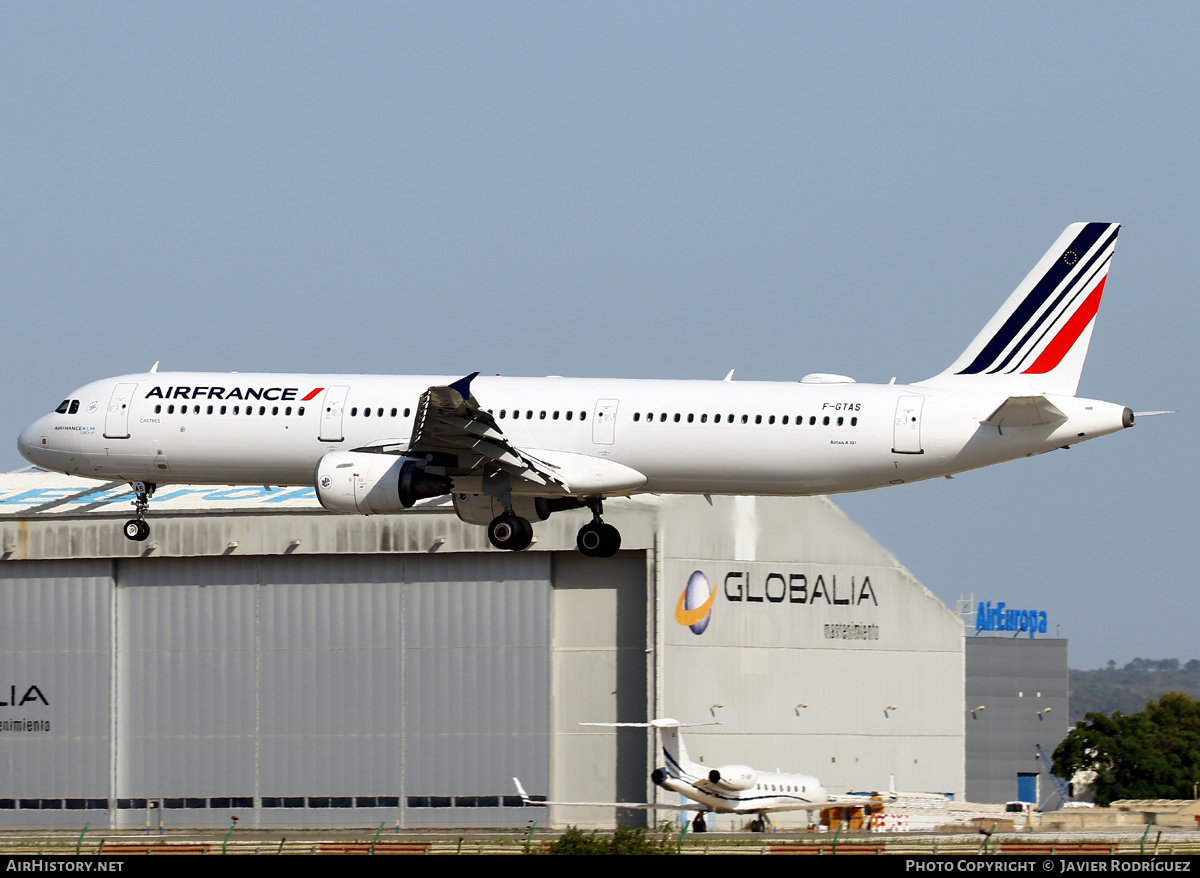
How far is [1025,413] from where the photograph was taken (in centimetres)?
4222

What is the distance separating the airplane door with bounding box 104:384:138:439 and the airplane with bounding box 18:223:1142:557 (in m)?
0.06

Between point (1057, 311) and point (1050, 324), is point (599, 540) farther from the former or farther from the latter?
point (1057, 311)

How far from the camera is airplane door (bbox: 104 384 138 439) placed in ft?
157

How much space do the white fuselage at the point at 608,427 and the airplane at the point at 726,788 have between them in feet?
64.2

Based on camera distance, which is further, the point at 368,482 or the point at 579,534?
the point at 579,534

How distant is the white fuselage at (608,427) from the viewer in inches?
1708

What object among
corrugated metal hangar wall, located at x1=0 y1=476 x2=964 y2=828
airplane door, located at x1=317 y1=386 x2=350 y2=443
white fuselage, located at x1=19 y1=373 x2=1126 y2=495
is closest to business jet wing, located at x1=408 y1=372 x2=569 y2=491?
white fuselage, located at x1=19 y1=373 x2=1126 y2=495

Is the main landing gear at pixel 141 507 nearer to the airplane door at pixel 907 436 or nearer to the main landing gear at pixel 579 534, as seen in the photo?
the main landing gear at pixel 579 534

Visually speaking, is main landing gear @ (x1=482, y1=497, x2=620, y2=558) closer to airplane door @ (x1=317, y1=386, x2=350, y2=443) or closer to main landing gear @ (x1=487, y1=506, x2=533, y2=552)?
main landing gear @ (x1=487, y1=506, x2=533, y2=552)

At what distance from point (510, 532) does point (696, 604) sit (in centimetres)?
2777

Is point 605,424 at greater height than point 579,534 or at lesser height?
greater

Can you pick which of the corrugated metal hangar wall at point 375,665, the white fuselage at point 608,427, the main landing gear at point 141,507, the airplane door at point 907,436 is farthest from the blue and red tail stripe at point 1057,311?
the corrugated metal hangar wall at point 375,665

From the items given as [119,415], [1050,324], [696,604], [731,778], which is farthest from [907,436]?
[696,604]

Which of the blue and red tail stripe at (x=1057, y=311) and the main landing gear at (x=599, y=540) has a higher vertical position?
the blue and red tail stripe at (x=1057, y=311)
